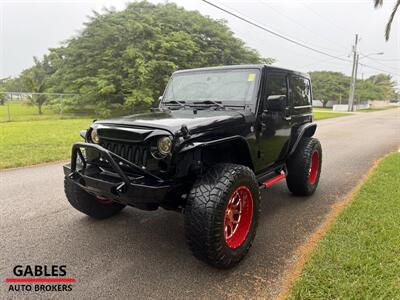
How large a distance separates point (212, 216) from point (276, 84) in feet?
7.45

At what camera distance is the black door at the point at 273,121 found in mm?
3764

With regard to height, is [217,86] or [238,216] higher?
[217,86]

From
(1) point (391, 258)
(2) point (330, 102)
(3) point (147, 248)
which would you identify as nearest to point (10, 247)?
(3) point (147, 248)

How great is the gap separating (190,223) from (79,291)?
1079mm

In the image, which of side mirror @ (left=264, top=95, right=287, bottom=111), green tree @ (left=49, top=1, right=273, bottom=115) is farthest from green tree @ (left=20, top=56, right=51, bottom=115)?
side mirror @ (left=264, top=95, right=287, bottom=111)

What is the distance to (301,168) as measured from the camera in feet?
15.6

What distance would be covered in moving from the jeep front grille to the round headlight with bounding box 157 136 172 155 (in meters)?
0.16

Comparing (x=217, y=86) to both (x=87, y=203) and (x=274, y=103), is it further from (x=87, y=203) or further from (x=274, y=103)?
(x=87, y=203)

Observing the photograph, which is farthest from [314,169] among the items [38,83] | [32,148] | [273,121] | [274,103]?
[38,83]

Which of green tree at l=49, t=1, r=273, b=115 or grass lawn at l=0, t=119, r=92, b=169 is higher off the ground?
green tree at l=49, t=1, r=273, b=115

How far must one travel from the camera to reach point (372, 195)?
483 cm

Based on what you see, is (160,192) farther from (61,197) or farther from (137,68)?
(137,68)

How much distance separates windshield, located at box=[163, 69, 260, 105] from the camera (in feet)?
12.4

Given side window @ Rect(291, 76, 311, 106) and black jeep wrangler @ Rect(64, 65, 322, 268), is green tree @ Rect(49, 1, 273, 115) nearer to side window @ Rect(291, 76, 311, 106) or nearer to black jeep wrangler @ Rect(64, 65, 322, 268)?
side window @ Rect(291, 76, 311, 106)
